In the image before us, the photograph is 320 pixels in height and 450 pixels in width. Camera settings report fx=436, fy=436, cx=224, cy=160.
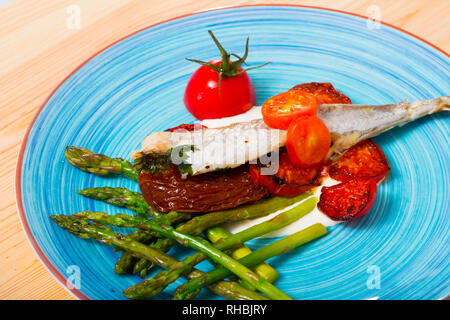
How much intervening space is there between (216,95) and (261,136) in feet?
2.43

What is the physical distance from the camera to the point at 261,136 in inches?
135

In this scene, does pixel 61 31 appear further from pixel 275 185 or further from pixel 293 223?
pixel 293 223

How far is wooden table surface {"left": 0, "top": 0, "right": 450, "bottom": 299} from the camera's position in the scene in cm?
437

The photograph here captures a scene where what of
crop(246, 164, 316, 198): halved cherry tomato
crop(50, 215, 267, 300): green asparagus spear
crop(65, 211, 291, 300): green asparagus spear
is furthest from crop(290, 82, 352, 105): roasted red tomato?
crop(50, 215, 267, 300): green asparagus spear

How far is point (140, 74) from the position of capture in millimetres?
4422

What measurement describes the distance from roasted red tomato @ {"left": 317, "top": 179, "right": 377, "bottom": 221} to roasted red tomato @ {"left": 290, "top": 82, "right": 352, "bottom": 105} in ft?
2.86

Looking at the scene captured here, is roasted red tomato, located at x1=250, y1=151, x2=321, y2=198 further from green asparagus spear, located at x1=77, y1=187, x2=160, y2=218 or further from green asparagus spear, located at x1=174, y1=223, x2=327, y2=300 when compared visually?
green asparagus spear, located at x1=77, y1=187, x2=160, y2=218

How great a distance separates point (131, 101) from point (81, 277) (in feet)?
6.25

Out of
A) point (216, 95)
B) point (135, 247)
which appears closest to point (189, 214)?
point (135, 247)

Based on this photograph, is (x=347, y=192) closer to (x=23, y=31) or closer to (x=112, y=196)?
(x=112, y=196)

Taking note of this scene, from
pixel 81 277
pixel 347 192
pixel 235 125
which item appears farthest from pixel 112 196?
pixel 347 192

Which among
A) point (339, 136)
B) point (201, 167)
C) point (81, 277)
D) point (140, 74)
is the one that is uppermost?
point (140, 74)

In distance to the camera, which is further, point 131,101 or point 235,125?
point 131,101

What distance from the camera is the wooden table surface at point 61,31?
437 cm
